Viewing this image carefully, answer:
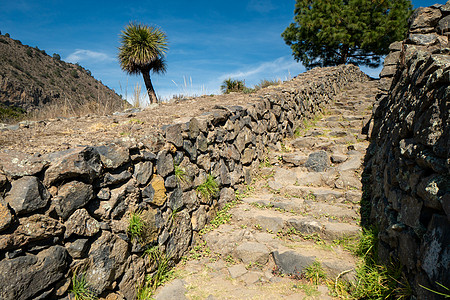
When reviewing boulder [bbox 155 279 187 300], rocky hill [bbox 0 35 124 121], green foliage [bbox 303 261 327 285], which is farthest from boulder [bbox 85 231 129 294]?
rocky hill [bbox 0 35 124 121]

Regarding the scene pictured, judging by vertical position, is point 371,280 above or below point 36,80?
below

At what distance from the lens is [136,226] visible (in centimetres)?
235

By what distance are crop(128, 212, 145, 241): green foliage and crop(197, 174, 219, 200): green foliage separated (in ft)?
3.35

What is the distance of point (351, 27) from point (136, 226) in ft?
55.0

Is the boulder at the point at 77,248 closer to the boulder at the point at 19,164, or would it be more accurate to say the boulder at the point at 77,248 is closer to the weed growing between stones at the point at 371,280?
the boulder at the point at 19,164

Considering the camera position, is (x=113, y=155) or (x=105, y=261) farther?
(x=113, y=155)

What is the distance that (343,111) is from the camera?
7711 mm

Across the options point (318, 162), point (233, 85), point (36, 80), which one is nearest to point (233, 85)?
point (233, 85)

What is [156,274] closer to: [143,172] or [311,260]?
[143,172]

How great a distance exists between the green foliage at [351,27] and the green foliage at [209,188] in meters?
14.7

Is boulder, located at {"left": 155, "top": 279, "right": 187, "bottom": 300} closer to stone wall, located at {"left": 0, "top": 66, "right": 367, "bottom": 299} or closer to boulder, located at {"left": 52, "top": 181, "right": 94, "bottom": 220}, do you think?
stone wall, located at {"left": 0, "top": 66, "right": 367, "bottom": 299}

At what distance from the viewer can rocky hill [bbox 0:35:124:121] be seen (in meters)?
21.6

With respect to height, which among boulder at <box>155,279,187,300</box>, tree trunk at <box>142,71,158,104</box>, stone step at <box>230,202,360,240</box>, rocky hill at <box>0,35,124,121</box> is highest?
rocky hill at <box>0,35,124,121</box>

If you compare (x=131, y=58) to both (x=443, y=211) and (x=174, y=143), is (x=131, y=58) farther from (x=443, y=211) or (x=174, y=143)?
(x=443, y=211)
